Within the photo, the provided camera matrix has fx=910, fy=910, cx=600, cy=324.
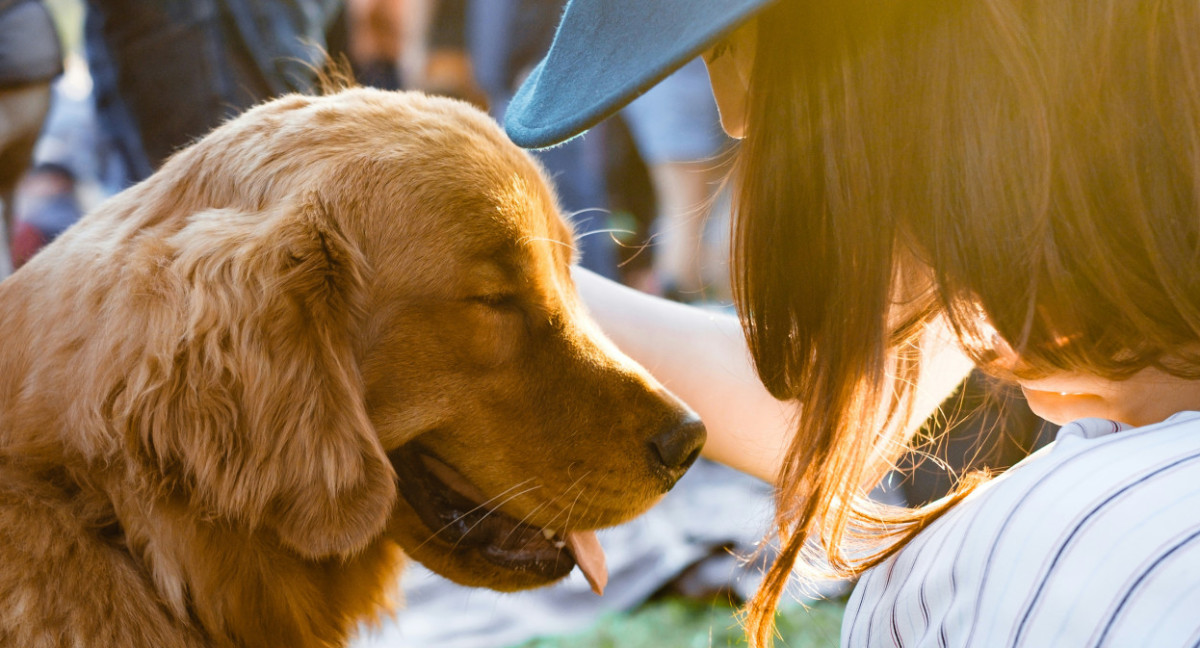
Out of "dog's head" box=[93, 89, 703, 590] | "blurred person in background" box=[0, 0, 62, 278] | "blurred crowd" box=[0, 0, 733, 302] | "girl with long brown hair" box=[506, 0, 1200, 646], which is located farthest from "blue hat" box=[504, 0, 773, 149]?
"blurred person in background" box=[0, 0, 62, 278]

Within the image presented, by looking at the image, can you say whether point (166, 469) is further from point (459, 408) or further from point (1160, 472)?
point (1160, 472)

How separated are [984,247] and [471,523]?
119 cm

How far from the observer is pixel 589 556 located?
6.95ft

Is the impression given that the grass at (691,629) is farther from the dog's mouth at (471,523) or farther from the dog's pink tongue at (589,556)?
the dog's mouth at (471,523)

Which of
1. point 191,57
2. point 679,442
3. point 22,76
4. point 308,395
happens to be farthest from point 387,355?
point 22,76

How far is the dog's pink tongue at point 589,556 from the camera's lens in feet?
6.71

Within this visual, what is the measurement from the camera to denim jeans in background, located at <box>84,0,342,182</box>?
11.9 ft

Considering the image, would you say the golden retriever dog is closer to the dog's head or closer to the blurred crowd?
the dog's head

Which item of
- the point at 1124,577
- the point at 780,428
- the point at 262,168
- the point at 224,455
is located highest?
the point at 262,168

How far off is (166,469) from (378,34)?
5015mm

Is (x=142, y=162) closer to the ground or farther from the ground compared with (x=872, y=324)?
closer to the ground

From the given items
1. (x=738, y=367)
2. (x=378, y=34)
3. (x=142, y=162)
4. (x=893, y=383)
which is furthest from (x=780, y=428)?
(x=378, y=34)

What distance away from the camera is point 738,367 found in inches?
91.6

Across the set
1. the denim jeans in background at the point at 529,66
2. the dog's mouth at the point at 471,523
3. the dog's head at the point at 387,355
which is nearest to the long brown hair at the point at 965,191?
the dog's head at the point at 387,355
